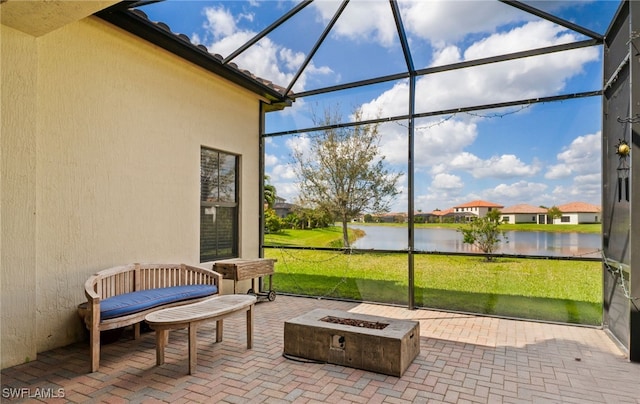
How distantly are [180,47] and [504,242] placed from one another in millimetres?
4979

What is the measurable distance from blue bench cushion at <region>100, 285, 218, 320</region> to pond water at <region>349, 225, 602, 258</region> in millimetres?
2624

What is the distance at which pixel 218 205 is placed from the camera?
→ 5723mm

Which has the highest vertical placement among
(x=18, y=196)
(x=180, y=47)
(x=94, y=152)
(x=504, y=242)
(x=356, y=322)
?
(x=180, y=47)

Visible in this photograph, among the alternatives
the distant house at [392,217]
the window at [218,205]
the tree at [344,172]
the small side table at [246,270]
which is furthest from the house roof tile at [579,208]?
the window at [218,205]

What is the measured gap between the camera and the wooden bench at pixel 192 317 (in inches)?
116

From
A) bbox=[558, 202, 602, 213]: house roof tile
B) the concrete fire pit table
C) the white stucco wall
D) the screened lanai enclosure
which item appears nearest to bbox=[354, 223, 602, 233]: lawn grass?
the screened lanai enclosure

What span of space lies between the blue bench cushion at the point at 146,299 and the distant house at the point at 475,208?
3.54 metres

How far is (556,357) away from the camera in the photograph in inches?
134

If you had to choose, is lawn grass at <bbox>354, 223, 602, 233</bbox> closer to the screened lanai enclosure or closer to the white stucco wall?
the screened lanai enclosure

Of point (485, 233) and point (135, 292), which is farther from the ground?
point (485, 233)

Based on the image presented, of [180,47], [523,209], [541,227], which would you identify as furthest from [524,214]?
[180,47]

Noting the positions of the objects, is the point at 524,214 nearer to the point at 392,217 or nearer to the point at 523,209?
the point at 523,209

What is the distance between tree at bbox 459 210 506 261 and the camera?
4992 mm

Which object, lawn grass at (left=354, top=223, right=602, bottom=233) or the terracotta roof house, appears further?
lawn grass at (left=354, top=223, right=602, bottom=233)
